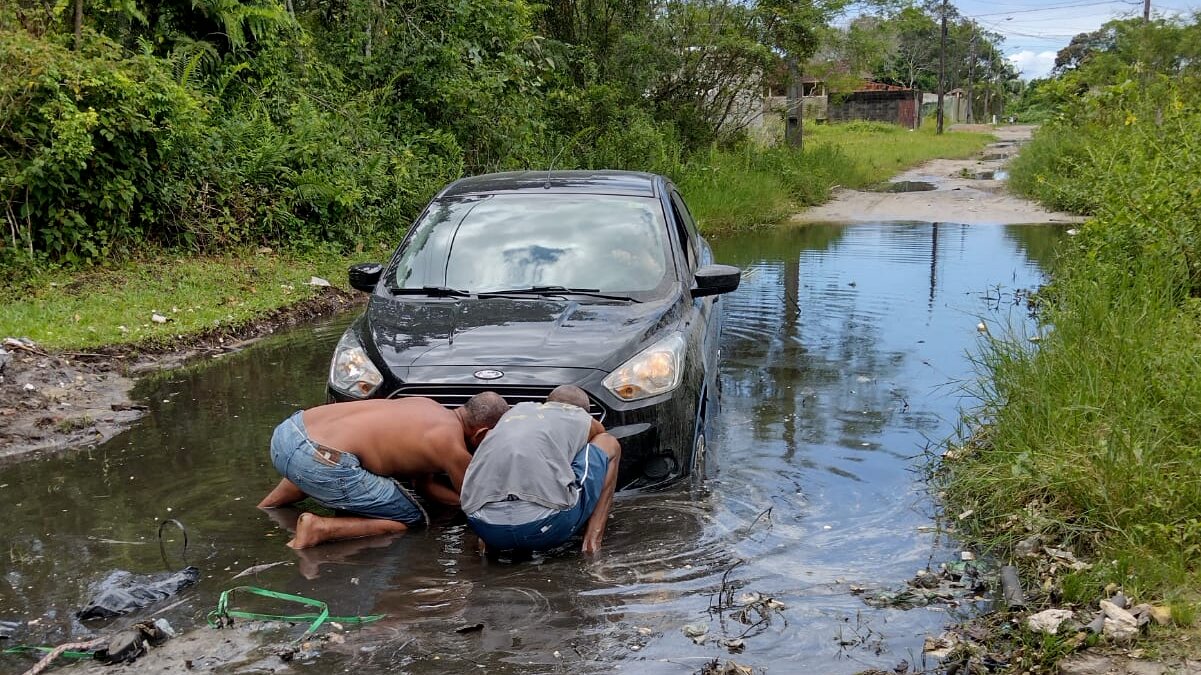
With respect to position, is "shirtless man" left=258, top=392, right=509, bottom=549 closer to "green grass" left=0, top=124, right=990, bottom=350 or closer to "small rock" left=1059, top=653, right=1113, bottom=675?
"small rock" left=1059, top=653, right=1113, bottom=675

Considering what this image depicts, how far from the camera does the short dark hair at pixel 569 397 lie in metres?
4.96

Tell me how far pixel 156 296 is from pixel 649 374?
6845 millimetres

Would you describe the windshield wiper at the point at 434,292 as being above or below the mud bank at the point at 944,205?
above

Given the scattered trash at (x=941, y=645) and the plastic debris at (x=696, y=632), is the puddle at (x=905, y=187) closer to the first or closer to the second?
the scattered trash at (x=941, y=645)

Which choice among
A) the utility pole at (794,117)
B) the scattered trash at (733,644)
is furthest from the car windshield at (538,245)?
the utility pole at (794,117)

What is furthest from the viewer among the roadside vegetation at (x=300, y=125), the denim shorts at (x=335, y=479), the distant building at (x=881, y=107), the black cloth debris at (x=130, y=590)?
the distant building at (x=881, y=107)

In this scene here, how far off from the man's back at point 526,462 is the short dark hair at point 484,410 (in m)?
0.11

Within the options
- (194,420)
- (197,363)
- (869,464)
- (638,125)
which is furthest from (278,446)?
(638,125)

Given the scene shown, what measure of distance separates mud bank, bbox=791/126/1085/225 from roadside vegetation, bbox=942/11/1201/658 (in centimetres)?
1126

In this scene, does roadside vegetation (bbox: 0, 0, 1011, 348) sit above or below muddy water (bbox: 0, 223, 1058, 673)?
above

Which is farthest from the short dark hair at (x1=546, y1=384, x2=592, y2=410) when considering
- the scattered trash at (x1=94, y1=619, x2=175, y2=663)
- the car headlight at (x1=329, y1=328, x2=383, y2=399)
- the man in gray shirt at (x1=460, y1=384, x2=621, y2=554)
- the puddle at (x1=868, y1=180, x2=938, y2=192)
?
the puddle at (x1=868, y1=180, x2=938, y2=192)

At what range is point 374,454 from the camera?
16.4ft

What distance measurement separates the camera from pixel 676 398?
17.8ft

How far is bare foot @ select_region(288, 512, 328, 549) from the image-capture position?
5.04 metres
